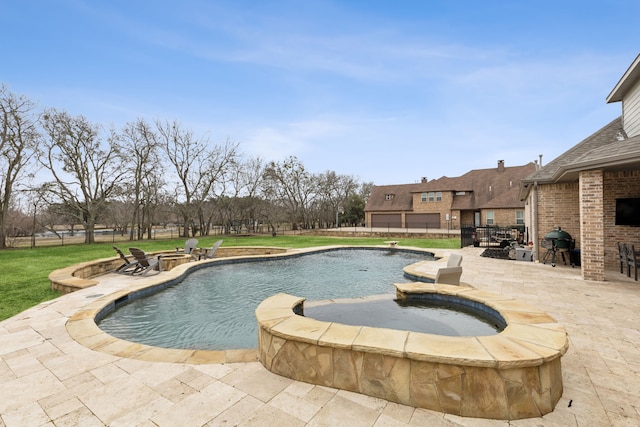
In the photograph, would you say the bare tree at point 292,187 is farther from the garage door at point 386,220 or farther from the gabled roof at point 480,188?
the gabled roof at point 480,188

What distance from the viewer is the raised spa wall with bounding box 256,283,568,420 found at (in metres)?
2.24

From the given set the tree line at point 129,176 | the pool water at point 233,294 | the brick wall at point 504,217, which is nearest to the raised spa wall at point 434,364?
the pool water at point 233,294

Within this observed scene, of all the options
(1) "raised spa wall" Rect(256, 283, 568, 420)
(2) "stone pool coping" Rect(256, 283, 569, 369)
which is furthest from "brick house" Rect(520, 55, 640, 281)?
(1) "raised spa wall" Rect(256, 283, 568, 420)

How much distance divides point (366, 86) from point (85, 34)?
13295 millimetres

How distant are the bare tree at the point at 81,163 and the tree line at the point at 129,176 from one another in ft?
0.20

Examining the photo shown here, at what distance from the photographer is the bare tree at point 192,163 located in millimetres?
26312

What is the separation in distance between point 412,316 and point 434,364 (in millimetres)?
2635

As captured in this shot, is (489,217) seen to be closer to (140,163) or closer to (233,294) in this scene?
(233,294)

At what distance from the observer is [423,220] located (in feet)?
109

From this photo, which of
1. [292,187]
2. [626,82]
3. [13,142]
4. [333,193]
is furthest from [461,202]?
[13,142]

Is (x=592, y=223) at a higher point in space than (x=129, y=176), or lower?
lower

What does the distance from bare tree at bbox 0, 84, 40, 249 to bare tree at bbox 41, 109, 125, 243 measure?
105cm

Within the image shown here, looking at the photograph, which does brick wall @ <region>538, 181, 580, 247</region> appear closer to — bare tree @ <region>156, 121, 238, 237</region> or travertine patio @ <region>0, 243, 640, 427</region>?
travertine patio @ <region>0, 243, 640, 427</region>

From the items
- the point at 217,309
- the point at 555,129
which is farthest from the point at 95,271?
the point at 555,129
